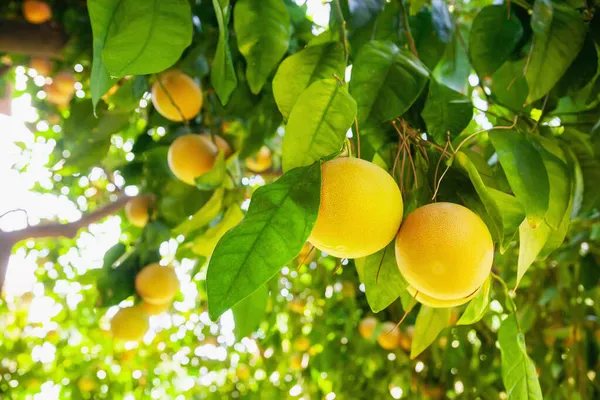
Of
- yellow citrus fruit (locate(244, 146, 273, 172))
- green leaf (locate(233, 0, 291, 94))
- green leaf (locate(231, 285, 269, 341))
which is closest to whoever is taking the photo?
green leaf (locate(233, 0, 291, 94))

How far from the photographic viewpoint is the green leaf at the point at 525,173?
43 centimetres

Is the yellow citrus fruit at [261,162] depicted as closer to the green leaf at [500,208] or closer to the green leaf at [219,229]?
the green leaf at [219,229]

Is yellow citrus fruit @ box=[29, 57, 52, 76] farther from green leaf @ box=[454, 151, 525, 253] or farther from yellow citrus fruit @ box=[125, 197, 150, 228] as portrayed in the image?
green leaf @ box=[454, 151, 525, 253]

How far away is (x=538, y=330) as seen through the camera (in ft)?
5.13

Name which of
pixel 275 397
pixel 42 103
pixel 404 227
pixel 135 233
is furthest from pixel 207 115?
pixel 275 397

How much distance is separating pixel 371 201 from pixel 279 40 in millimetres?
267

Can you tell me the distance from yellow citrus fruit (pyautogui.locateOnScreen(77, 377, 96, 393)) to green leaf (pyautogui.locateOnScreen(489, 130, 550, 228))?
1.87 metres

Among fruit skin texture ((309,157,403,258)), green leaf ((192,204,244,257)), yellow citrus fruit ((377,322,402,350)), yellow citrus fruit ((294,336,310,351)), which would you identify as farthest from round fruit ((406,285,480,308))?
yellow citrus fruit ((294,336,310,351))

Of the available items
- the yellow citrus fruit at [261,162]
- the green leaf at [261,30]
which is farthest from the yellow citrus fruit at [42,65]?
the green leaf at [261,30]

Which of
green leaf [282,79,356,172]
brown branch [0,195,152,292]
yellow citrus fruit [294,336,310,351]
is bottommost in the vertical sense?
yellow citrus fruit [294,336,310,351]

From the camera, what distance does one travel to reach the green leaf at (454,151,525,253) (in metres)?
0.40

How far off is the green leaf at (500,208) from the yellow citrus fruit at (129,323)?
924 millimetres

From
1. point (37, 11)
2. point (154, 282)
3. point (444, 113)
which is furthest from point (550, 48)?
point (37, 11)

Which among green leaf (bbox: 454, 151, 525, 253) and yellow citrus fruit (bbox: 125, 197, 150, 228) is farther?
yellow citrus fruit (bbox: 125, 197, 150, 228)
